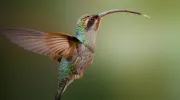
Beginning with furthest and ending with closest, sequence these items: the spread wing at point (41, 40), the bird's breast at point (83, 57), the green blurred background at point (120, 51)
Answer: the green blurred background at point (120, 51)
the bird's breast at point (83, 57)
the spread wing at point (41, 40)

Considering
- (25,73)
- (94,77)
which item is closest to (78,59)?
(94,77)

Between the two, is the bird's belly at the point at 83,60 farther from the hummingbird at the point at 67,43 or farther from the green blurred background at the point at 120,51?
the green blurred background at the point at 120,51

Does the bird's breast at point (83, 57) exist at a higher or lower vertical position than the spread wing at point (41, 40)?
lower

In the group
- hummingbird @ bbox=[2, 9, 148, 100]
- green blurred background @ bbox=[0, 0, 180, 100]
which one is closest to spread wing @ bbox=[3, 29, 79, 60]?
hummingbird @ bbox=[2, 9, 148, 100]

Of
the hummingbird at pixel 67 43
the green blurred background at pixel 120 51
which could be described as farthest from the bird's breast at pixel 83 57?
the green blurred background at pixel 120 51

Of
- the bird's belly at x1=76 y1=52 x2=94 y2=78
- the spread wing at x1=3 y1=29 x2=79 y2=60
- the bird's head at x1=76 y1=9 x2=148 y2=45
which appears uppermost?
the bird's head at x1=76 y1=9 x2=148 y2=45

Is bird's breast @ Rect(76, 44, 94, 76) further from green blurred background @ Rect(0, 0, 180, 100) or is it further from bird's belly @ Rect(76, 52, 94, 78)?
green blurred background @ Rect(0, 0, 180, 100)

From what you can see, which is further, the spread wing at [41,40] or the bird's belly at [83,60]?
the bird's belly at [83,60]

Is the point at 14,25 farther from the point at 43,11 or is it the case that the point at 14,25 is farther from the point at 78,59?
the point at 78,59
